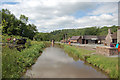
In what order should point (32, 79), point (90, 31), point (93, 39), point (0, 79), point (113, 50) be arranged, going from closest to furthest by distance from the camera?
point (0, 79)
point (32, 79)
point (113, 50)
point (93, 39)
point (90, 31)

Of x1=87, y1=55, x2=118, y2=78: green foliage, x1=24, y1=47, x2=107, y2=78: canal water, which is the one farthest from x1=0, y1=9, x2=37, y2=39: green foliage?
x1=87, y1=55, x2=118, y2=78: green foliage

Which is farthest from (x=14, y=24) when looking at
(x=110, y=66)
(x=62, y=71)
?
(x=110, y=66)

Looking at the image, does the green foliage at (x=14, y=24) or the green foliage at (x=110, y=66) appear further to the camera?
the green foliage at (x=14, y=24)

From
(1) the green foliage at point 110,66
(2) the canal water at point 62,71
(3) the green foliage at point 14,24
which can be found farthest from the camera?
(3) the green foliage at point 14,24

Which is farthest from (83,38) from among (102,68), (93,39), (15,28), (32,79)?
(32,79)

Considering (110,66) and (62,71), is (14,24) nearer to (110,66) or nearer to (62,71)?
(62,71)

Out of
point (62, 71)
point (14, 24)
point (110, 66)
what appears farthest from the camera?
point (14, 24)

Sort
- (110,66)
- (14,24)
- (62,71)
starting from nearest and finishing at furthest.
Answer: (110,66) → (62,71) → (14,24)

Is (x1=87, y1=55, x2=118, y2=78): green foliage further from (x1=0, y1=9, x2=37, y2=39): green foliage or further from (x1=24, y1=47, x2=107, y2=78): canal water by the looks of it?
(x1=0, y1=9, x2=37, y2=39): green foliage

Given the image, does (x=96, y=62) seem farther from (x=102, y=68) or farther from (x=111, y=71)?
(x=111, y=71)

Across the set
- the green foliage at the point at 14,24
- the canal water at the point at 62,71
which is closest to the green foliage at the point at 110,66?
the canal water at the point at 62,71

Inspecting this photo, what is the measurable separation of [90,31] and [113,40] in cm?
4504

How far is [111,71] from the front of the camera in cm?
750

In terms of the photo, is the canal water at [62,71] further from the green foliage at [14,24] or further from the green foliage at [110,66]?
the green foliage at [14,24]
